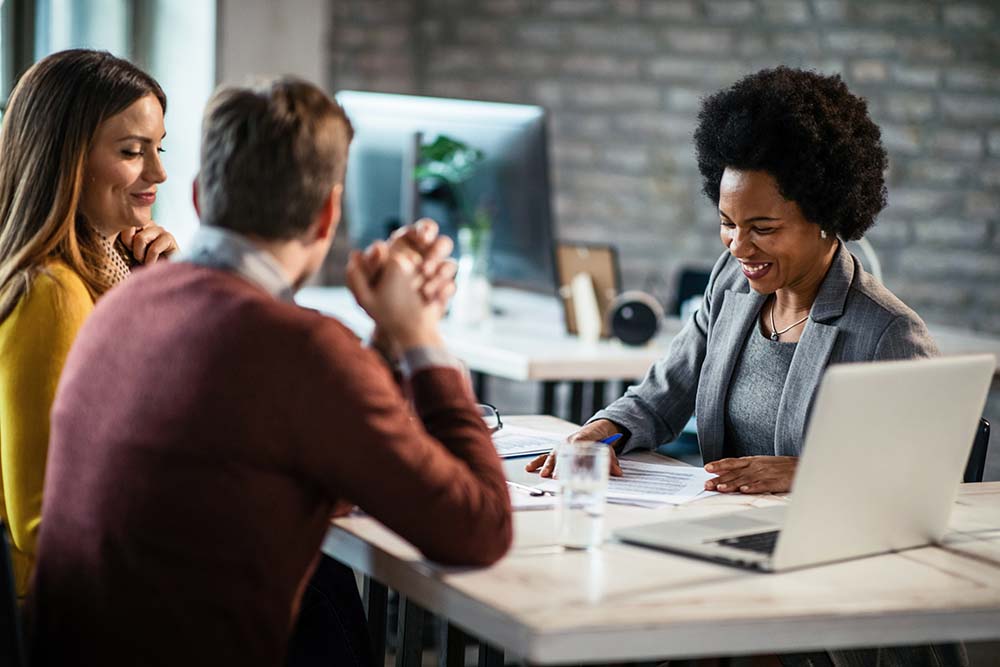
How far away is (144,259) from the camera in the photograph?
6.86 feet

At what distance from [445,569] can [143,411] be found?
345 mm

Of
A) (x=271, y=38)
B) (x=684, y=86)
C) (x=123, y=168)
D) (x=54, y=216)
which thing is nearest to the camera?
(x=54, y=216)

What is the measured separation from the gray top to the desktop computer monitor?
142 cm

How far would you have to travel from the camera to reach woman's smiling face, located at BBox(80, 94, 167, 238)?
1.86 metres

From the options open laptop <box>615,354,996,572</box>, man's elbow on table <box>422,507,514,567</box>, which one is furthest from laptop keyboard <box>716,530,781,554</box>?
man's elbow on table <box>422,507,514,567</box>

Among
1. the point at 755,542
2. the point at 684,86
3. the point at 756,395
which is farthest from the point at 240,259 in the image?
the point at 684,86

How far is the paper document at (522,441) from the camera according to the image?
1.97 m

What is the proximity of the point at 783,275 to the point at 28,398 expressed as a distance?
1127 millimetres

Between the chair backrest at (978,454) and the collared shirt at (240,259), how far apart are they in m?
1.17

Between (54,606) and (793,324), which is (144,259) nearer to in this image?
(54,606)

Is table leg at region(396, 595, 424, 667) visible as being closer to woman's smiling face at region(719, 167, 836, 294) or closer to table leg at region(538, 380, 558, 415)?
woman's smiling face at region(719, 167, 836, 294)

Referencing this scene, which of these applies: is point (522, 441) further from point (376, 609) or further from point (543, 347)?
point (543, 347)

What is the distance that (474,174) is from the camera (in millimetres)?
3621

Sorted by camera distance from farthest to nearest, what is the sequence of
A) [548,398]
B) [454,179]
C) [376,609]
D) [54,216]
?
[454,179], [548,398], [376,609], [54,216]
